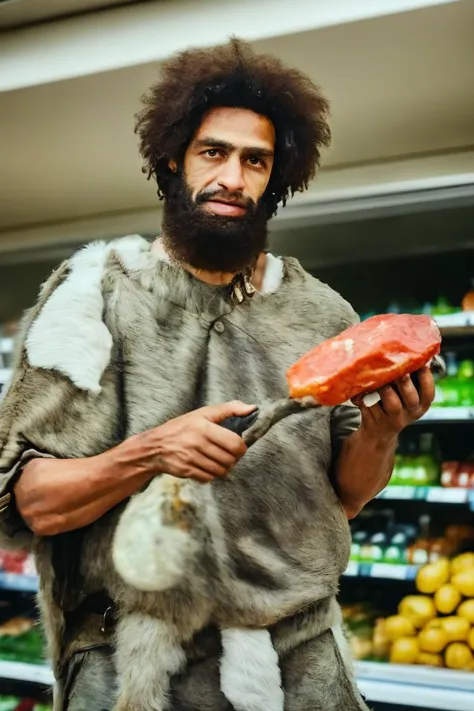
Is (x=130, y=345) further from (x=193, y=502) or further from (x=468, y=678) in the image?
(x=468, y=678)

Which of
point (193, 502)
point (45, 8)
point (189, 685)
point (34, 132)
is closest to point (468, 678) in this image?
point (189, 685)

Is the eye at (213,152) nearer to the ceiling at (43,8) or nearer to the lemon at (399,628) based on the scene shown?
the ceiling at (43,8)

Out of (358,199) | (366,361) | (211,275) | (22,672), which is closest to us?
(366,361)

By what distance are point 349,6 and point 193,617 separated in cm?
123

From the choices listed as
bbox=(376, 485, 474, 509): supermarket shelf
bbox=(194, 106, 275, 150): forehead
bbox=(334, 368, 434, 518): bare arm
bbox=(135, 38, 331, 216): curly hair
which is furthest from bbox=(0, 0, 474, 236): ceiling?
bbox=(376, 485, 474, 509): supermarket shelf

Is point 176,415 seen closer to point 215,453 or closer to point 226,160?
point 215,453

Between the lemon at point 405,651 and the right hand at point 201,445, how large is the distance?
1.04m

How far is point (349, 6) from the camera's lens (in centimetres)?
130

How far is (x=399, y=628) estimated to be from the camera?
171cm

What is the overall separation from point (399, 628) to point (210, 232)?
1.24 metres

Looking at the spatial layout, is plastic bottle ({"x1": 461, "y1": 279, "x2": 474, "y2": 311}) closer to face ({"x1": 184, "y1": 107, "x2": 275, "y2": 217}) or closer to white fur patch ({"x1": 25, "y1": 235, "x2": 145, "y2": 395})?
face ({"x1": 184, "y1": 107, "x2": 275, "y2": 217})

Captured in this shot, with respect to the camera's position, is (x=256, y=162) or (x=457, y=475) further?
(x=457, y=475)

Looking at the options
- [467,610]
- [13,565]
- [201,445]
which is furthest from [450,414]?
[13,565]

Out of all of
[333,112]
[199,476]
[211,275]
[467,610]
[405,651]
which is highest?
[333,112]
